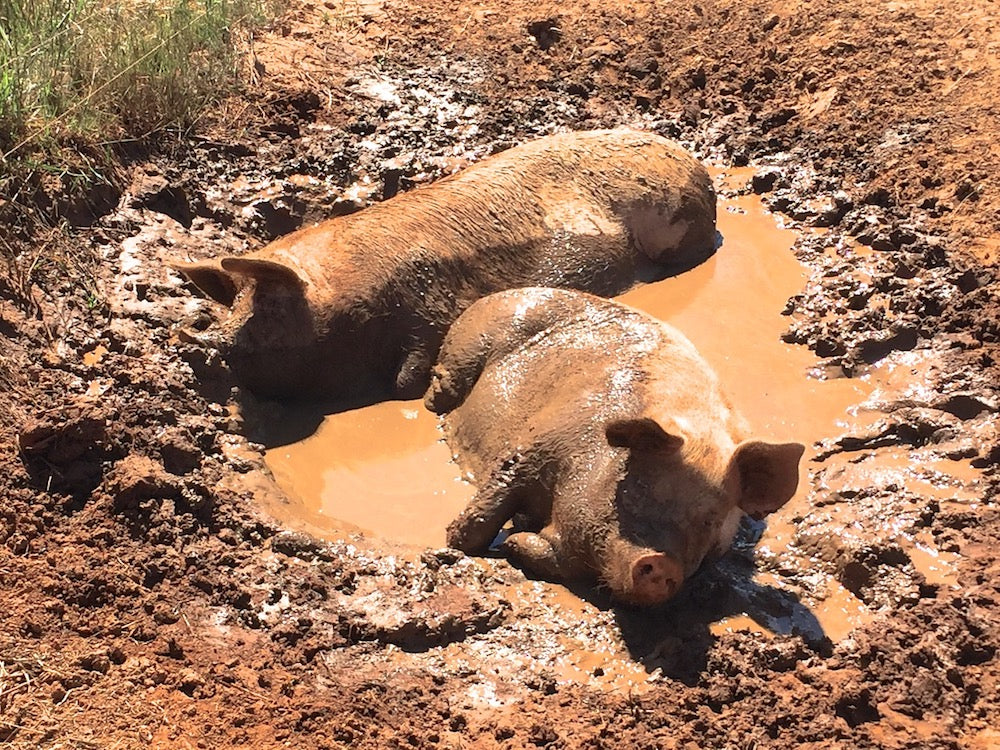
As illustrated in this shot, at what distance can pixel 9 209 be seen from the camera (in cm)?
732

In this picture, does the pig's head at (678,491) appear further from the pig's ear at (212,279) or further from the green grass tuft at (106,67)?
the green grass tuft at (106,67)

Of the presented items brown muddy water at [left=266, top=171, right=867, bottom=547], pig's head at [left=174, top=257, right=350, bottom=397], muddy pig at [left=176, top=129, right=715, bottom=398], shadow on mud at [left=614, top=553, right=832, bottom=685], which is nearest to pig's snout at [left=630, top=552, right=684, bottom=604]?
shadow on mud at [left=614, top=553, right=832, bottom=685]

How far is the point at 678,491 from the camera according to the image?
5.77 meters

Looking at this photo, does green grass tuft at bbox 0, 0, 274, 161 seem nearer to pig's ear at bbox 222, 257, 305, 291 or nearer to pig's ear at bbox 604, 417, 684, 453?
pig's ear at bbox 222, 257, 305, 291

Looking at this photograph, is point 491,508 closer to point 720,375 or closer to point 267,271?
point 267,271

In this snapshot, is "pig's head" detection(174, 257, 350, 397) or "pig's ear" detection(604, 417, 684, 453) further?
"pig's head" detection(174, 257, 350, 397)

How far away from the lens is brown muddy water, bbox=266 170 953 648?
6398 millimetres

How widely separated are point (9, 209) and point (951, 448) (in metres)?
5.47

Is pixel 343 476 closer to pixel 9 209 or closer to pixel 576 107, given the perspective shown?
pixel 9 209

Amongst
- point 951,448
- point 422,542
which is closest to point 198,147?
point 422,542

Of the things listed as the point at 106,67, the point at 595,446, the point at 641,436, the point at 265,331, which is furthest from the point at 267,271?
the point at 641,436

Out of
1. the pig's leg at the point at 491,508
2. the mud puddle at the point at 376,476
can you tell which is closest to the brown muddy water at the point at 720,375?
the mud puddle at the point at 376,476

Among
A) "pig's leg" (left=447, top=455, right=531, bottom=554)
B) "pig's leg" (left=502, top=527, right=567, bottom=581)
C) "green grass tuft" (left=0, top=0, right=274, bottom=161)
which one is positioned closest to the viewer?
"pig's leg" (left=502, top=527, right=567, bottom=581)

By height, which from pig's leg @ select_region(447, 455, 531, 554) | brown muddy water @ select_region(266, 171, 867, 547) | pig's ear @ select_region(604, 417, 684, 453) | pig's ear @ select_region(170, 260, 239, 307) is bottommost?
brown muddy water @ select_region(266, 171, 867, 547)
